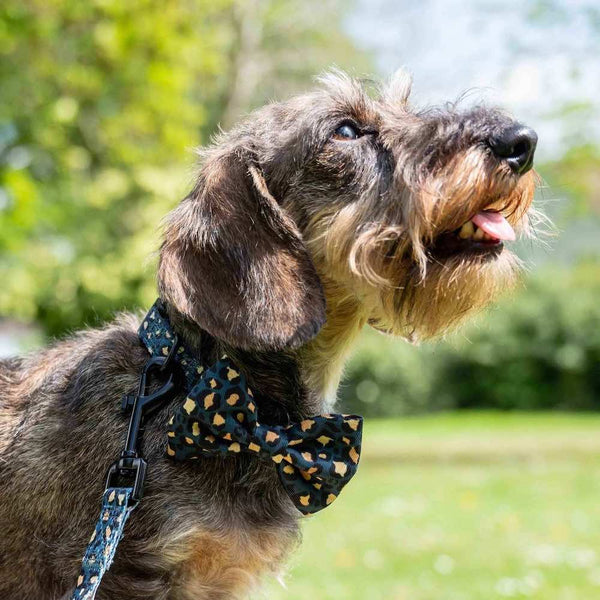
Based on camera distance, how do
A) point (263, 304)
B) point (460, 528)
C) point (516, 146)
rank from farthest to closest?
point (460, 528), point (516, 146), point (263, 304)

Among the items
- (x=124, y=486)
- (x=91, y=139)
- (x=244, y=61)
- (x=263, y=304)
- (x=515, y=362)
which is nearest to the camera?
(x=124, y=486)

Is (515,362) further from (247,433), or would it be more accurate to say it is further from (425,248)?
(247,433)

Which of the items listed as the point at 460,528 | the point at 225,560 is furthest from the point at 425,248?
the point at 460,528

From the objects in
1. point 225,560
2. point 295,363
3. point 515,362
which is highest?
point 295,363

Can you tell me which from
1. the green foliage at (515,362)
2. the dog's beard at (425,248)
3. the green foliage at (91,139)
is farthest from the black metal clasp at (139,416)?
the green foliage at (515,362)

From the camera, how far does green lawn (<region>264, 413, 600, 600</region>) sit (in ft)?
21.1

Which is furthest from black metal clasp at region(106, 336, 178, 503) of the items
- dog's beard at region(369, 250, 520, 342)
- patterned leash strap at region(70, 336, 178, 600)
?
dog's beard at region(369, 250, 520, 342)

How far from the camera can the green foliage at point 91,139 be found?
375 inches

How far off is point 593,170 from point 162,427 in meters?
19.9

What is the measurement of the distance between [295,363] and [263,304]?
0.35 m

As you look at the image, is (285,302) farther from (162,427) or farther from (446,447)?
(446,447)

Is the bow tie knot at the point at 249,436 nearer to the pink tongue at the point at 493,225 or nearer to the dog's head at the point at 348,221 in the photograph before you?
the dog's head at the point at 348,221

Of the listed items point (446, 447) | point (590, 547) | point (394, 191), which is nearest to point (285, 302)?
point (394, 191)

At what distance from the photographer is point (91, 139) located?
1662 centimetres
